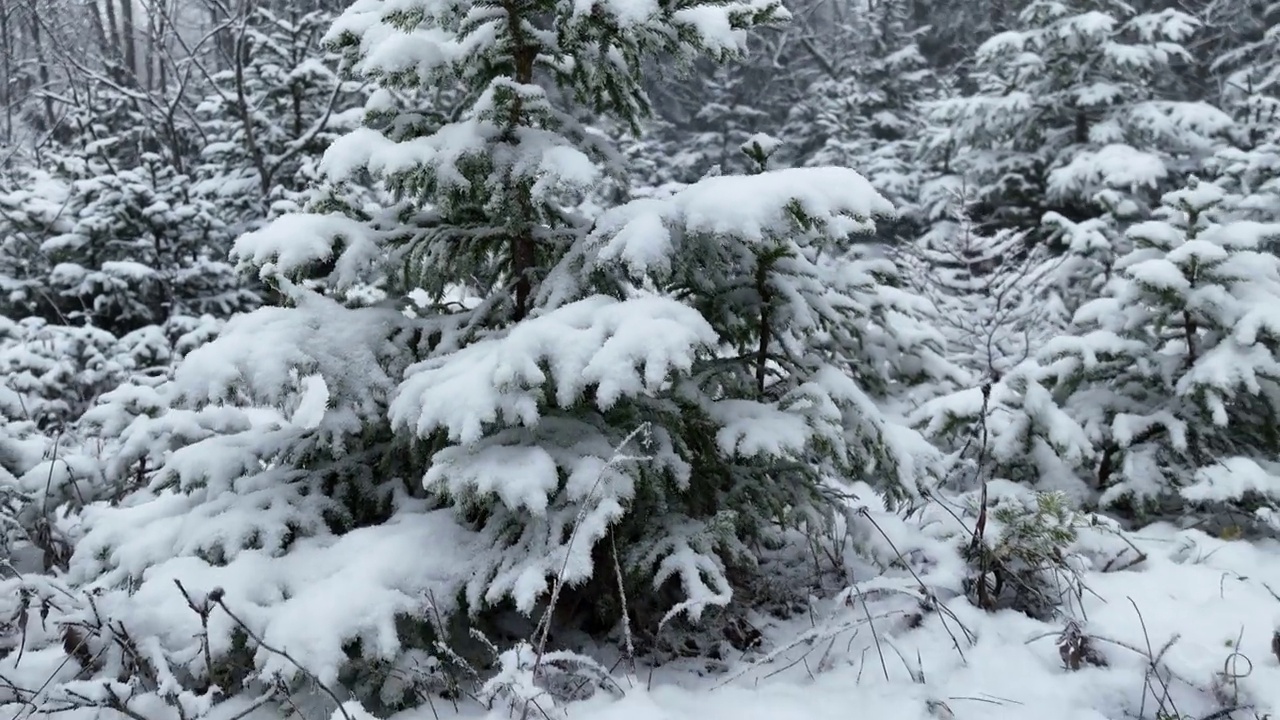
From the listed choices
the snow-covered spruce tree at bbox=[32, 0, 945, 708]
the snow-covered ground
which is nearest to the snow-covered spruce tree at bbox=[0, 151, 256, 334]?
the snow-covered spruce tree at bbox=[32, 0, 945, 708]

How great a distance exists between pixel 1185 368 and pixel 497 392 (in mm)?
3631

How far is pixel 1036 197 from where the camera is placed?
35.9ft

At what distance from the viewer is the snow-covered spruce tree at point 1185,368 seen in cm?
361

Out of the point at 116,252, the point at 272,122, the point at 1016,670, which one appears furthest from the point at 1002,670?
the point at 272,122

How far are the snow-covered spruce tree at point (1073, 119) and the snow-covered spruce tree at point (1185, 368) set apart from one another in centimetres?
562

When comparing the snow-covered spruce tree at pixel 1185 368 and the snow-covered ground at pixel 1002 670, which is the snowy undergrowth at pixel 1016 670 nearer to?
the snow-covered ground at pixel 1002 670

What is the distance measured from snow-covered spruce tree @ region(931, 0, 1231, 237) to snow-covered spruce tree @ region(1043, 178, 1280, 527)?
18.4 ft

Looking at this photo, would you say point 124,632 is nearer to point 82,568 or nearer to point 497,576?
point 82,568

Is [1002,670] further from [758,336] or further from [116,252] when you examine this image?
[116,252]

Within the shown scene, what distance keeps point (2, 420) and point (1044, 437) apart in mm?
5338

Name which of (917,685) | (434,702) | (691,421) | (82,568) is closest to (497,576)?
(434,702)

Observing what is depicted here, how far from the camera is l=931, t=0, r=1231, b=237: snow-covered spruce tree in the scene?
9.49 m

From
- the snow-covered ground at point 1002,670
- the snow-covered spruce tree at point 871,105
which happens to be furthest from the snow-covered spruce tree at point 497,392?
the snow-covered spruce tree at point 871,105

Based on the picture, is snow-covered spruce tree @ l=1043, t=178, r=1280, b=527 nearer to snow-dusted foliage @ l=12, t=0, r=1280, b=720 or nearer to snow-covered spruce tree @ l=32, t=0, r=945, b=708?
snow-dusted foliage @ l=12, t=0, r=1280, b=720
